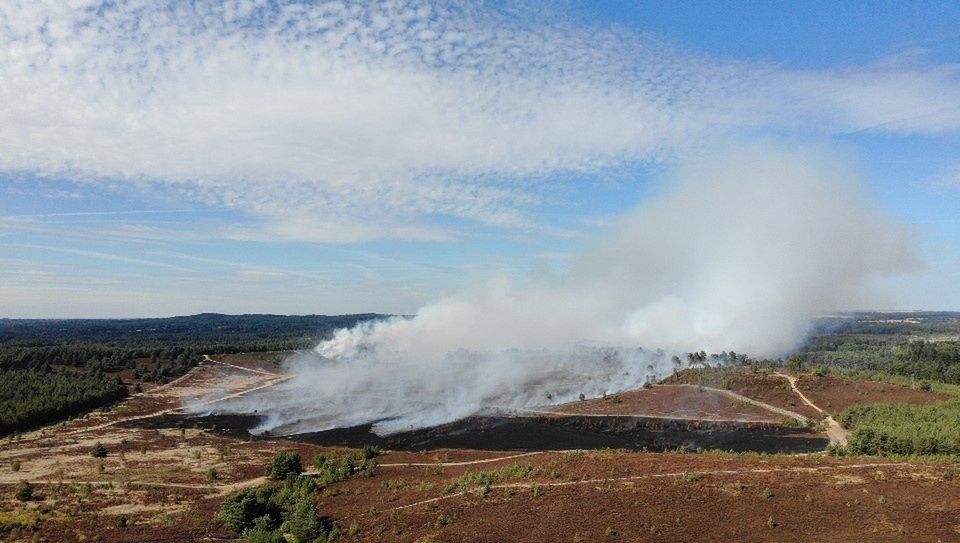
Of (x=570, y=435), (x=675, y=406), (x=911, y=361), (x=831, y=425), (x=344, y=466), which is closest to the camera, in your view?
(x=344, y=466)

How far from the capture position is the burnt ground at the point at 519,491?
28.4 meters

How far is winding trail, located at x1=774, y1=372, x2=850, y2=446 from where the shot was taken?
64450mm

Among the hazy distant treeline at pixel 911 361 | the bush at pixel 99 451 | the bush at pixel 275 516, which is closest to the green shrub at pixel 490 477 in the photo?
the bush at pixel 275 516

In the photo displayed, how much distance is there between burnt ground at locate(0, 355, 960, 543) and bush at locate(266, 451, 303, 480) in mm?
1646

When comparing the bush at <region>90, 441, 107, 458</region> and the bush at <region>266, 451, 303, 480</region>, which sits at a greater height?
the bush at <region>266, 451, 303, 480</region>

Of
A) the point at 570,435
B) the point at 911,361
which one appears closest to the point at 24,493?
the point at 570,435

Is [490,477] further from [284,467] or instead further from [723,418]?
[723,418]

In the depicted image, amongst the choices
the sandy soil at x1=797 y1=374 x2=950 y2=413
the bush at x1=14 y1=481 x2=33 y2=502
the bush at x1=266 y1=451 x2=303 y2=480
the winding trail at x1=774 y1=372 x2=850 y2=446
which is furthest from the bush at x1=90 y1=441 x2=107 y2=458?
Result: the sandy soil at x1=797 y1=374 x2=950 y2=413

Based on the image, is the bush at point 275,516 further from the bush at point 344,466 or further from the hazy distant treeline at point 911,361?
the hazy distant treeline at point 911,361

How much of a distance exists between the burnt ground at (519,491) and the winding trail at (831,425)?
122 inches

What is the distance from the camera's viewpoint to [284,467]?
53688mm

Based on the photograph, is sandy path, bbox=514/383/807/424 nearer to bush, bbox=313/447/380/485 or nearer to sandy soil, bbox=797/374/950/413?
sandy soil, bbox=797/374/950/413

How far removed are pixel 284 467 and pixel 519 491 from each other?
1076 inches

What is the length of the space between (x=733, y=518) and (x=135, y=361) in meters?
159
